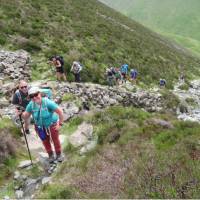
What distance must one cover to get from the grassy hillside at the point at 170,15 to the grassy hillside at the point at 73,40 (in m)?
106

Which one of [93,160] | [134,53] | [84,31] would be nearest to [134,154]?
[93,160]

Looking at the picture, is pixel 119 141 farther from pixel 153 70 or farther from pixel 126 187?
pixel 153 70

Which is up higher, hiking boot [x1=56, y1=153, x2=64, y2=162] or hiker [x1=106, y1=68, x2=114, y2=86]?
hiking boot [x1=56, y1=153, x2=64, y2=162]

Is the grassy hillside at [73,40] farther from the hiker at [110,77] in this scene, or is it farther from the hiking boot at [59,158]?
the hiking boot at [59,158]

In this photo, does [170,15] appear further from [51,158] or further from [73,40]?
[51,158]

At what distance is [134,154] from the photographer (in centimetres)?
930

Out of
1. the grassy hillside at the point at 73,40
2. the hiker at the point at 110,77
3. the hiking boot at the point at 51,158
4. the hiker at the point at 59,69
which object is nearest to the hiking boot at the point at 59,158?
the hiking boot at the point at 51,158

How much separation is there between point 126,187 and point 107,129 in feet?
16.8

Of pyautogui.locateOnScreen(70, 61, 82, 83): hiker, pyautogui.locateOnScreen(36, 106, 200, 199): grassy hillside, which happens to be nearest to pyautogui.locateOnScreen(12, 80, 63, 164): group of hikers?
pyautogui.locateOnScreen(36, 106, 200, 199): grassy hillside

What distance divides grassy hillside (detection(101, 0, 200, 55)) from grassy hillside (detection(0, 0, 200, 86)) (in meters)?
106

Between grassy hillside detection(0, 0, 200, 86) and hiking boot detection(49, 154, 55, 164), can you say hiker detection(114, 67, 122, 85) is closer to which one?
grassy hillside detection(0, 0, 200, 86)

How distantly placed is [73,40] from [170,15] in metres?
142

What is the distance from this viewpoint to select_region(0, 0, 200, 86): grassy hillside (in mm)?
26984

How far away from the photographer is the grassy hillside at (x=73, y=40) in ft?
88.5
